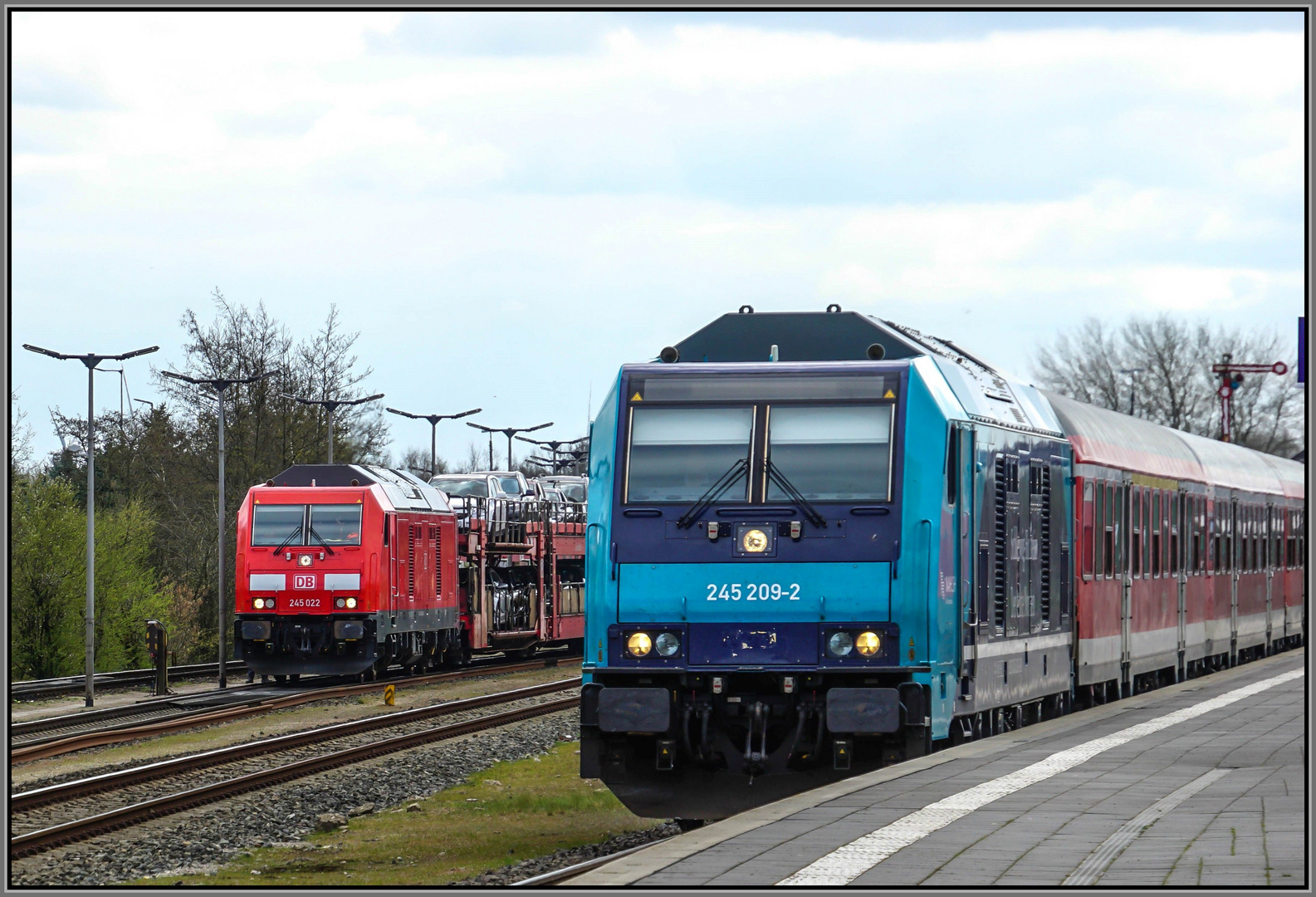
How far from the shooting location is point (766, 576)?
486 inches

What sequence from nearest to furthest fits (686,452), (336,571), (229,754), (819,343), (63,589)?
(686,452)
(819,343)
(229,754)
(336,571)
(63,589)

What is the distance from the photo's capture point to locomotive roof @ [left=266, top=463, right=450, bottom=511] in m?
32.2

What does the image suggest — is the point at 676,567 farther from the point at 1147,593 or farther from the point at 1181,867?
the point at 1147,593

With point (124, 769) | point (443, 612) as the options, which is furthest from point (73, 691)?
point (124, 769)

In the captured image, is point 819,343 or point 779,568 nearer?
point 779,568

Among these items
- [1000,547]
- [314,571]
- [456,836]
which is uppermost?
[1000,547]

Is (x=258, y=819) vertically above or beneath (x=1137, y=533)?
beneath

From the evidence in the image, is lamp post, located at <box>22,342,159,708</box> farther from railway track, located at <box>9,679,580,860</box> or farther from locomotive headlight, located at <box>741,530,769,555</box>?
locomotive headlight, located at <box>741,530,769,555</box>

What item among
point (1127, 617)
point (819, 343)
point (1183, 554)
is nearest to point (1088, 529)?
point (1127, 617)

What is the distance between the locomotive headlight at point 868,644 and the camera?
12242 mm

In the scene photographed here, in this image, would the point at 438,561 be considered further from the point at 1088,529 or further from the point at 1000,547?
the point at 1000,547

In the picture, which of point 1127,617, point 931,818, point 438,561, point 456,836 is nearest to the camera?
point 931,818

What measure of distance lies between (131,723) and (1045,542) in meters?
14.3

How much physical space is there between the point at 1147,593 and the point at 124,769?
1199cm
